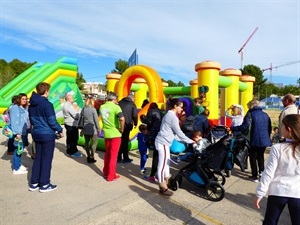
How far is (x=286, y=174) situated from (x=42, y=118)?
3397 mm

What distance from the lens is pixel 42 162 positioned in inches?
158

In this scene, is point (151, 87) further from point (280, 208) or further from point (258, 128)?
point (280, 208)

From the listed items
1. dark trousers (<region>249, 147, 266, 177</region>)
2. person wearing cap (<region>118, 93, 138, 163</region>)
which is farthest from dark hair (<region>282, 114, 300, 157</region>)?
person wearing cap (<region>118, 93, 138, 163</region>)

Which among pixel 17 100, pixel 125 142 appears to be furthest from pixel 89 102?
pixel 17 100

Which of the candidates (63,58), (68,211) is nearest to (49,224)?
(68,211)

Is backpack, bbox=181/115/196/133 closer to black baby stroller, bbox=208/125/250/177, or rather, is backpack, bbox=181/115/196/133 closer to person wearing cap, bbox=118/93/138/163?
person wearing cap, bbox=118/93/138/163

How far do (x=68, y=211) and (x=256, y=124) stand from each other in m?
3.58

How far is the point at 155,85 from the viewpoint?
8500 mm

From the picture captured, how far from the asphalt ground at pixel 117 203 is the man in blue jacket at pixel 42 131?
23cm

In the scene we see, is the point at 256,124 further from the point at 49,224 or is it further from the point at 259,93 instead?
the point at 259,93

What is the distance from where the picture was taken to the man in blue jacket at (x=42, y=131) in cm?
392

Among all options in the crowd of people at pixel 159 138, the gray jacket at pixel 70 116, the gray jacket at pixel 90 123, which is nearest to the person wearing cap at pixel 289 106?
the crowd of people at pixel 159 138

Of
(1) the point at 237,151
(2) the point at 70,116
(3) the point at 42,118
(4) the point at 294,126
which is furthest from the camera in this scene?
(2) the point at 70,116

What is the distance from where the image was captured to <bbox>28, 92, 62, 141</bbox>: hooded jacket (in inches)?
154
